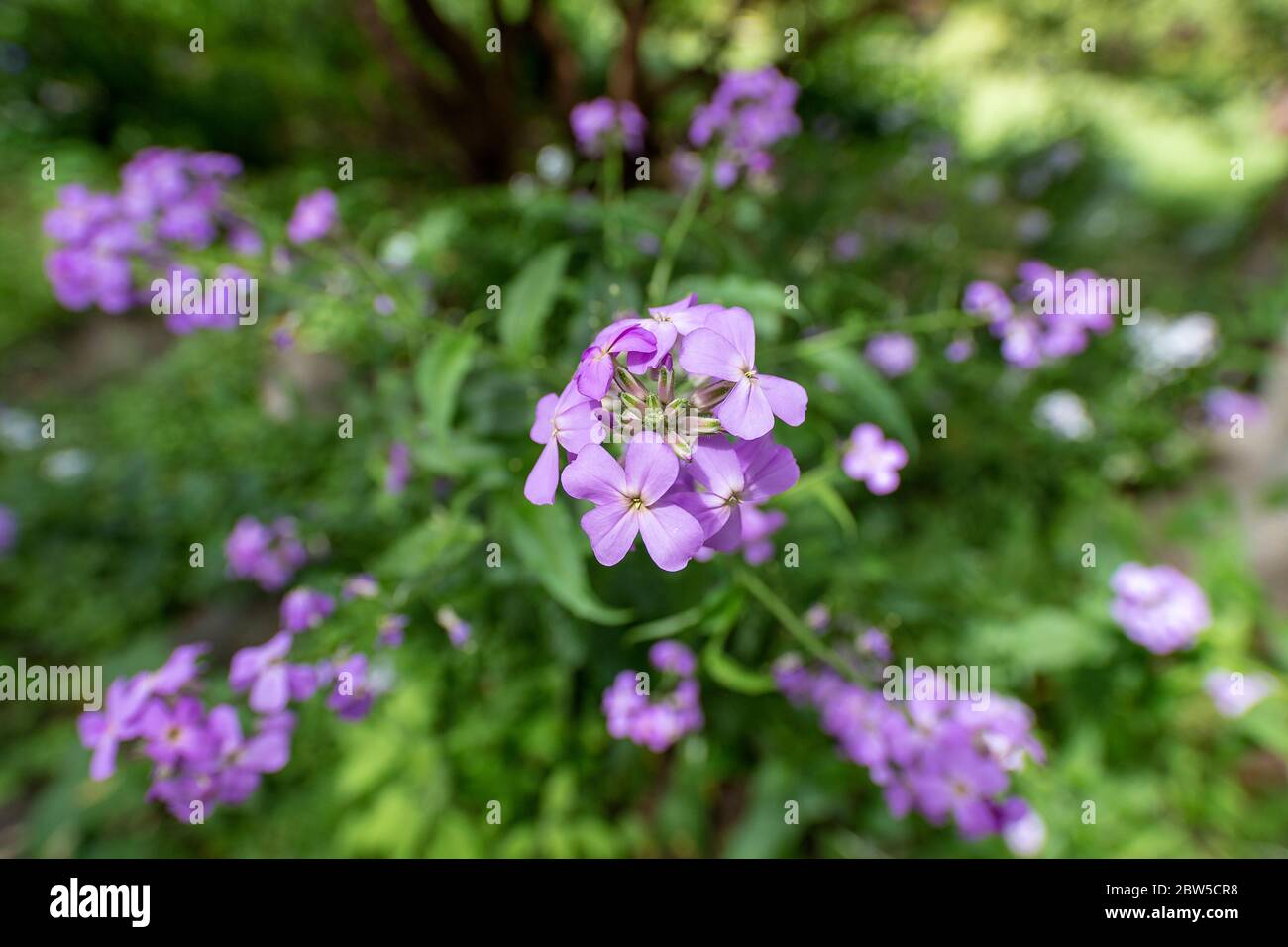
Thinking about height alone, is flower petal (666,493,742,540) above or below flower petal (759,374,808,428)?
below

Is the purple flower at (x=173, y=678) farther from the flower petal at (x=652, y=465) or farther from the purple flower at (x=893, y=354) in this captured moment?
the purple flower at (x=893, y=354)

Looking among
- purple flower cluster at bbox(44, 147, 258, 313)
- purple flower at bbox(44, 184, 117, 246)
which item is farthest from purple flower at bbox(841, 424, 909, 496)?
purple flower at bbox(44, 184, 117, 246)

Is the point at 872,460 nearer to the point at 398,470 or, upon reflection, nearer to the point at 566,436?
the point at 566,436

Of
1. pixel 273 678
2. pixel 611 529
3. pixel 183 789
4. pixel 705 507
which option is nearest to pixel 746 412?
pixel 705 507

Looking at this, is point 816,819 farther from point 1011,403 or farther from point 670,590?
point 1011,403

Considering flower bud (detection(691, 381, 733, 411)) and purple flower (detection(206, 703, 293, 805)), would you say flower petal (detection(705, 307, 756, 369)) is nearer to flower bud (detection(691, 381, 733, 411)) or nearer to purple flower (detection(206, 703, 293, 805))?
flower bud (detection(691, 381, 733, 411))

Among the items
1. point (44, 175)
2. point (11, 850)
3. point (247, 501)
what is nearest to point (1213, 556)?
point (247, 501)

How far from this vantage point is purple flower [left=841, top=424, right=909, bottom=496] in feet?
6.30

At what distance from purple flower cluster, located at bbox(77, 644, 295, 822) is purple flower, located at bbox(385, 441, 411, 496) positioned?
2.41 ft

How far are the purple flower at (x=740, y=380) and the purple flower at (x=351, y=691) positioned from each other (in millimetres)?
1173

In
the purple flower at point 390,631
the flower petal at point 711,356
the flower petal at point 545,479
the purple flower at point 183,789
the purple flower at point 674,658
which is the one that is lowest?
the purple flower at point 183,789

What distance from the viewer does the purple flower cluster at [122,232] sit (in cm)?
216

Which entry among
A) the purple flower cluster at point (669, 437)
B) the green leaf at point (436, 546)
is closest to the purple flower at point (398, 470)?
the green leaf at point (436, 546)
